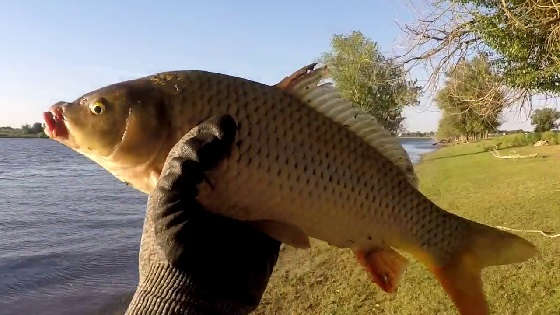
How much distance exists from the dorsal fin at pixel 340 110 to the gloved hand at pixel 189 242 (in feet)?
1.23

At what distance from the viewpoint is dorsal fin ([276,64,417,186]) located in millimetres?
1880

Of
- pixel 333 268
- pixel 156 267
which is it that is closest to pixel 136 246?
pixel 333 268

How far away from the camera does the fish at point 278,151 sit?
5.50 feet

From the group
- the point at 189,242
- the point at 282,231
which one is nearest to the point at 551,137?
the point at 282,231

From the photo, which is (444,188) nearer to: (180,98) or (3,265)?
(3,265)

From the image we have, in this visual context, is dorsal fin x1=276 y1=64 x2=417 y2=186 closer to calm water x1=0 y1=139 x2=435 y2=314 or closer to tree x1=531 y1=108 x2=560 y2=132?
calm water x1=0 y1=139 x2=435 y2=314

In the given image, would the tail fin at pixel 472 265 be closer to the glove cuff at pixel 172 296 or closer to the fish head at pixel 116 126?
the glove cuff at pixel 172 296

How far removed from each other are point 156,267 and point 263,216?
1.30ft

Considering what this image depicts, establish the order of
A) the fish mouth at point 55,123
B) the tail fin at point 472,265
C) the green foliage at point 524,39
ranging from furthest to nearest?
the green foliage at point 524,39 < the tail fin at point 472,265 < the fish mouth at point 55,123

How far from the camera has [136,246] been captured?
14320mm

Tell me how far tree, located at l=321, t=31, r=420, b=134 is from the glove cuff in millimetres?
8998

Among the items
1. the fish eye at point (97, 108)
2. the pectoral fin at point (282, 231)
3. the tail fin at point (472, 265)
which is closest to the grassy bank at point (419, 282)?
the tail fin at point (472, 265)

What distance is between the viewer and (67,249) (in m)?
14.1

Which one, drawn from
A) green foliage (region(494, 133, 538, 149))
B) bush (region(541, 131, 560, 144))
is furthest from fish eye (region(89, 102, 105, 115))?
green foliage (region(494, 133, 538, 149))
